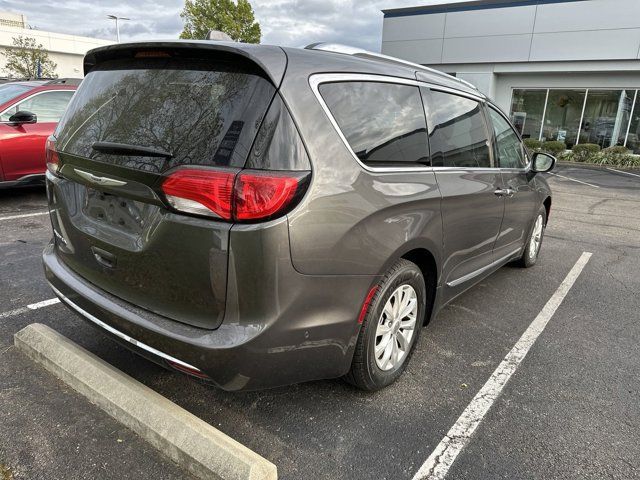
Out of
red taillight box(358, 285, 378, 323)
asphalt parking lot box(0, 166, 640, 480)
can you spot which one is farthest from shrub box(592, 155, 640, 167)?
red taillight box(358, 285, 378, 323)

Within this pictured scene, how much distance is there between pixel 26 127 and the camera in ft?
21.4

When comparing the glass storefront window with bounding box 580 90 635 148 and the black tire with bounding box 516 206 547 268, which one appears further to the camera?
the glass storefront window with bounding box 580 90 635 148

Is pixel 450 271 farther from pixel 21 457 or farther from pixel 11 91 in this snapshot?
pixel 11 91

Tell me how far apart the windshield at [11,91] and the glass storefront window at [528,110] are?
19.9 meters

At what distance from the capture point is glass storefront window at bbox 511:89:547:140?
70.1 ft

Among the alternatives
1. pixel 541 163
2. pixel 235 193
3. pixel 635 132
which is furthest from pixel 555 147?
pixel 235 193

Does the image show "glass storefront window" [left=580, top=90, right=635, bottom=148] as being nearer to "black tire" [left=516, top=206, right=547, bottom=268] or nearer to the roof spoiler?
"black tire" [left=516, top=206, right=547, bottom=268]

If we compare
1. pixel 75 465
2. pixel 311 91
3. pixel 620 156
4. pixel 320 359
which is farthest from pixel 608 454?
pixel 620 156

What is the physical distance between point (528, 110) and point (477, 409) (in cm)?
2231

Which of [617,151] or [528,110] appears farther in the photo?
[528,110]

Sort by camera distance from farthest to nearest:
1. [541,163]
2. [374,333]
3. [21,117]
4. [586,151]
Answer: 1. [586,151]
2. [21,117]
3. [541,163]
4. [374,333]

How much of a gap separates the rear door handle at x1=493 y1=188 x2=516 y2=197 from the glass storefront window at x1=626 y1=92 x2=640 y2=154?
19601 millimetres

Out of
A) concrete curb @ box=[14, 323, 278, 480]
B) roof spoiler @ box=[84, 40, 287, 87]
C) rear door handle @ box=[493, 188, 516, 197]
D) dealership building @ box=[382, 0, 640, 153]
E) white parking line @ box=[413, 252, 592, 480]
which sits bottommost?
white parking line @ box=[413, 252, 592, 480]

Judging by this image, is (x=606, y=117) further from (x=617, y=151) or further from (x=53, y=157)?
(x=53, y=157)
